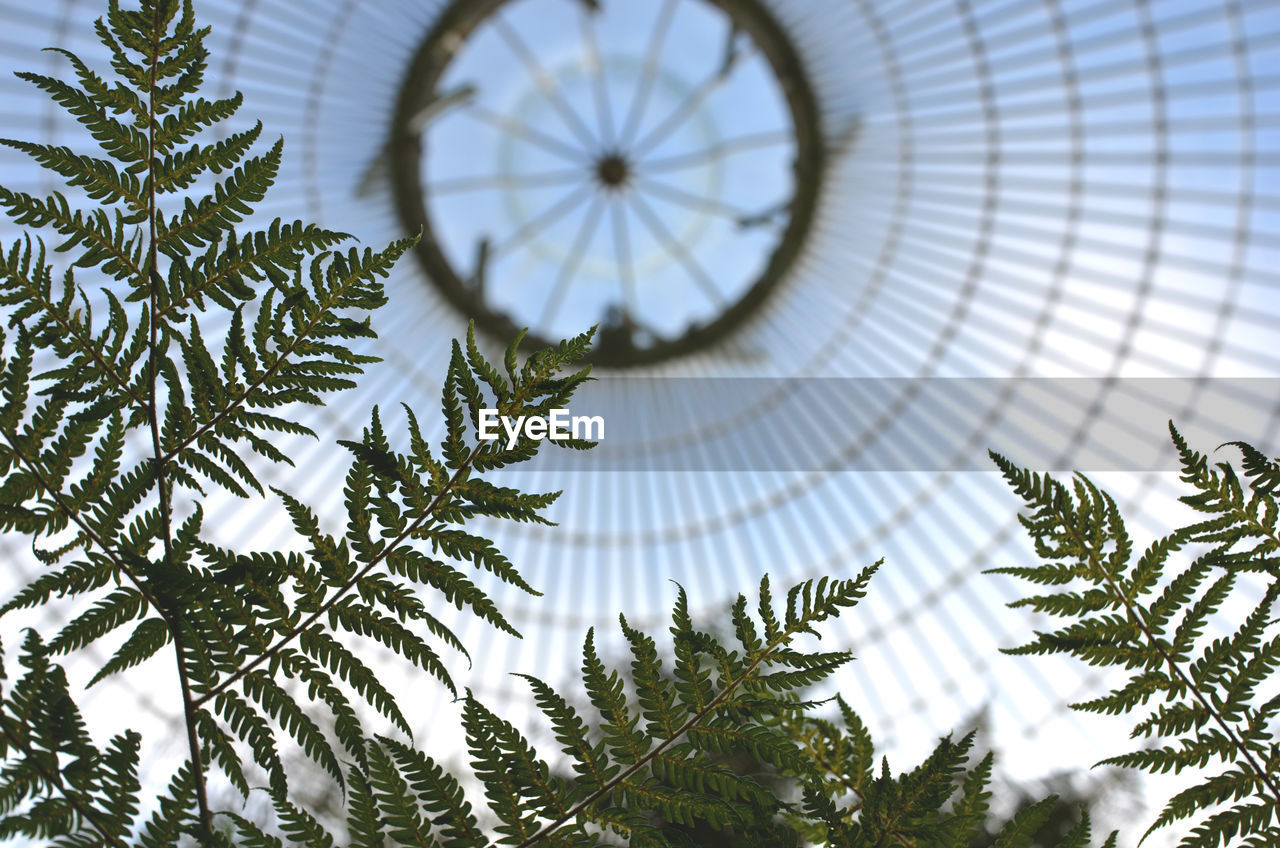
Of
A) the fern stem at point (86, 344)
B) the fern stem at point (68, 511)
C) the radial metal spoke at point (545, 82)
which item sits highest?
the radial metal spoke at point (545, 82)

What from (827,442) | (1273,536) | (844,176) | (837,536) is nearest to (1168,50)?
(844,176)

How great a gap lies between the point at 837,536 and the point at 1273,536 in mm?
12821

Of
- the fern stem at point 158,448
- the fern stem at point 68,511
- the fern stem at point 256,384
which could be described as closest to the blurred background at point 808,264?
the fern stem at point 158,448

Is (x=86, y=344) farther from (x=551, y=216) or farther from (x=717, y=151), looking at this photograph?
(x=551, y=216)

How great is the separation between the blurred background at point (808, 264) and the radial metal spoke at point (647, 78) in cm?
6

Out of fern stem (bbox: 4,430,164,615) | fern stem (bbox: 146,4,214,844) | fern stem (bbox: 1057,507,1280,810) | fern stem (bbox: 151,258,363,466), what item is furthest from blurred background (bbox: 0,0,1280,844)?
fern stem (bbox: 4,430,164,615)

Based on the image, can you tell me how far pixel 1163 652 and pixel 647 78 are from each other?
1472 cm

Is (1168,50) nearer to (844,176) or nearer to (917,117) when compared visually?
(917,117)

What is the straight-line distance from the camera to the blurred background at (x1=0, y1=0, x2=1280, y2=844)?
504 inches

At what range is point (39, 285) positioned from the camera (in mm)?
1997

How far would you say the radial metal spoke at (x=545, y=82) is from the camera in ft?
47.2

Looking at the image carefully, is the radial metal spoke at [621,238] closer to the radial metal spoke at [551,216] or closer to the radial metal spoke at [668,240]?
the radial metal spoke at [668,240]

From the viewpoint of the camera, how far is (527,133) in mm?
15406

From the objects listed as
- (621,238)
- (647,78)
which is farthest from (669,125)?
(621,238)
